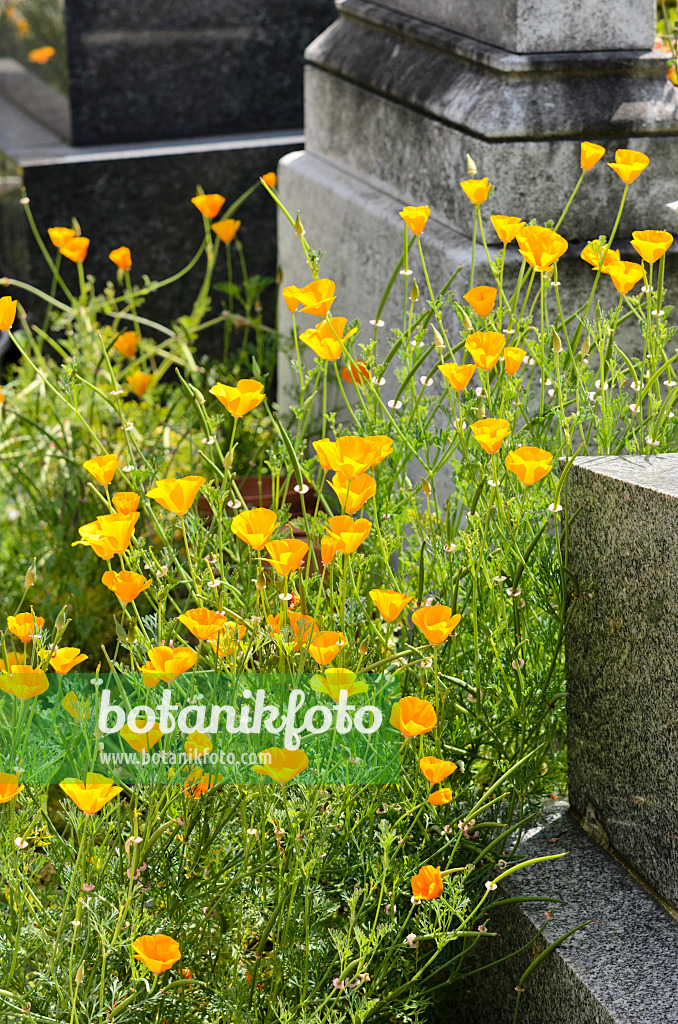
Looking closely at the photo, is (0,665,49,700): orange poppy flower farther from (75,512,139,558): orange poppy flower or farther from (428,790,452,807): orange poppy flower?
(428,790,452,807): orange poppy flower

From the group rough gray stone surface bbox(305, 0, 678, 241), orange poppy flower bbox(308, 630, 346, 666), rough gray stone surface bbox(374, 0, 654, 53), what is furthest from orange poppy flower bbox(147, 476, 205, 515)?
rough gray stone surface bbox(374, 0, 654, 53)

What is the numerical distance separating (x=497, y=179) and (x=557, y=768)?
1.26 metres

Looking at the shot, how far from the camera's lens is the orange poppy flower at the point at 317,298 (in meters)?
1.57

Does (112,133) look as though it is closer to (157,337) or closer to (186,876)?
(157,337)

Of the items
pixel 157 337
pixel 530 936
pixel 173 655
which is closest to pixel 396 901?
pixel 530 936

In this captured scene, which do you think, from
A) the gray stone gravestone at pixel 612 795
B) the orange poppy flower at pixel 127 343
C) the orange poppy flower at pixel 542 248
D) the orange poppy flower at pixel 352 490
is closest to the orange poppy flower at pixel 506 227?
the orange poppy flower at pixel 542 248

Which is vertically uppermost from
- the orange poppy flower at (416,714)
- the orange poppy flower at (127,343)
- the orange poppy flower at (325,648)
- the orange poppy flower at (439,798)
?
the orange poppy flower at (325,648)

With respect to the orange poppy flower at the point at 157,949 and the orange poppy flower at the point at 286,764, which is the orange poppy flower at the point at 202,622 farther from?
the orange poppy flower at the point at 157,949

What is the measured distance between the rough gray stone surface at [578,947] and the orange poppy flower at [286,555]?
0.62 m

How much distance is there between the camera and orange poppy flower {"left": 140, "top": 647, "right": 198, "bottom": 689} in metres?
1.22

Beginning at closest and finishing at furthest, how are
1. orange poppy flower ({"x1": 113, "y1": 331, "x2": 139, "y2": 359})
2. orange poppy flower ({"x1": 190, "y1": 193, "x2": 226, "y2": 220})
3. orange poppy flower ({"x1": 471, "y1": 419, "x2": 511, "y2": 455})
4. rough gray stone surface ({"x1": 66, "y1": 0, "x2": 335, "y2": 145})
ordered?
1. orange poppy flower ({"x1": 471, "y1": 419, "x2": 511, "y2": 455})
2. orange poppy flower ({"x1": 190, "y1": 193, "x2": 226, "y2": 220})
3. orange poppy flower ({"x1": 113, "y1": 331, "x2": 139, "y2": 359})
4. rough gray stone surface ({"x1": 66, "y1": 0, "x2": 335, "y2": 145})

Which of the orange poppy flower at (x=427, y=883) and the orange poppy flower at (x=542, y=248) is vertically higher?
the orange poppy flower at (x=542, y=248)

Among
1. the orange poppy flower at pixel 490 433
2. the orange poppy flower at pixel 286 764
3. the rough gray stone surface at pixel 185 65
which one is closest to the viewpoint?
the orange poppy flower at pixel 286 764

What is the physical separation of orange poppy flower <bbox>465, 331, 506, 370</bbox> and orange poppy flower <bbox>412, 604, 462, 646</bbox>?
37 cm
